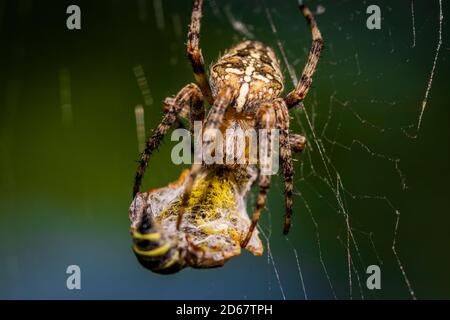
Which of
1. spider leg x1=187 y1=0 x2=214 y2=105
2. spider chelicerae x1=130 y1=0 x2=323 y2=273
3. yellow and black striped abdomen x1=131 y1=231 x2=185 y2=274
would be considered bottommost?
yellow and black striped abdomen x1=131 y1=231 x2=185 y2=274

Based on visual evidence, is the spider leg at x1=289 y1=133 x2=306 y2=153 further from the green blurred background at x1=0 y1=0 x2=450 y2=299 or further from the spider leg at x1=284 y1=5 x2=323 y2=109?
the green blurred background at x1=0 y1=0 x2=450 y2=299

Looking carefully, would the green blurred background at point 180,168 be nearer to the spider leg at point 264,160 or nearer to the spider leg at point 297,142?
the spider leg at point 297,142

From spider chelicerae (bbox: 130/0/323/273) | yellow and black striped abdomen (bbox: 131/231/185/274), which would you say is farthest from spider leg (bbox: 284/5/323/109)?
yellow and black striped abdomen (bbox: 131/231/185/274)

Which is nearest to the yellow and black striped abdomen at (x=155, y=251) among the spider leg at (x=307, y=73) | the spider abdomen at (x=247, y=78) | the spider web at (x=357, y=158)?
the spider abdomen at (x=247, y=78)

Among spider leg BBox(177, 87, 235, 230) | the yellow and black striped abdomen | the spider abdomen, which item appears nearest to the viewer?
the yellow and black striped abdomen

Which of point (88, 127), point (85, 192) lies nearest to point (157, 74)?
point (88, 127)

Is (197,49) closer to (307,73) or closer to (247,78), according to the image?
(247,78)

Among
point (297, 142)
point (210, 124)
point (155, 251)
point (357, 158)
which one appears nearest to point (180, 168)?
point (357, 158)
